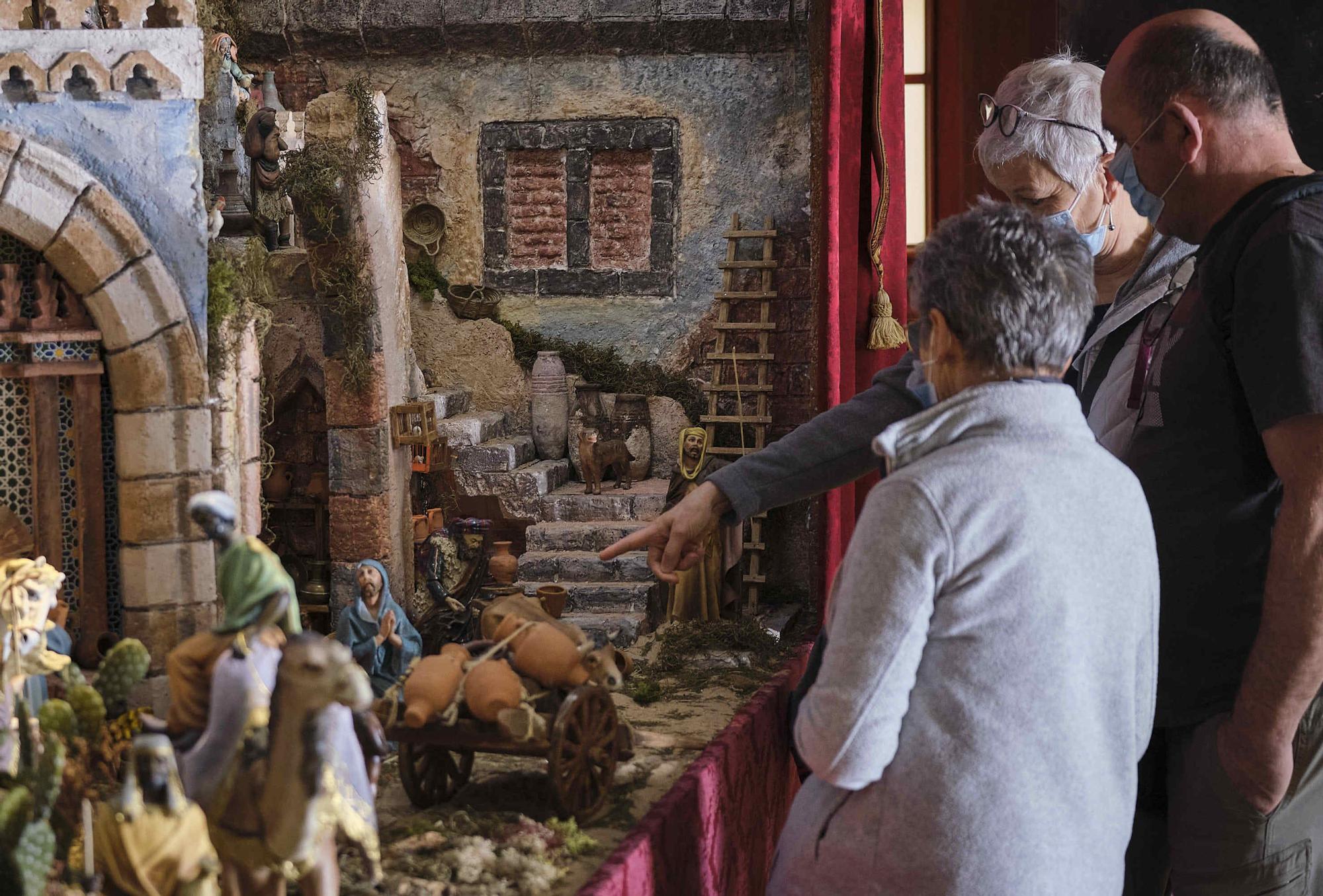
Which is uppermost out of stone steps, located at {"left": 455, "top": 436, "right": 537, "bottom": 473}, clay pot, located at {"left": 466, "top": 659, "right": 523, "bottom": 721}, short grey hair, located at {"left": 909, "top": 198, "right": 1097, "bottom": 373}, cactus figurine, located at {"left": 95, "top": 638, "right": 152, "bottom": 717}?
short grey hair, located at {"left": 909, "top": 198, "right": 1097, "bottom": 373}

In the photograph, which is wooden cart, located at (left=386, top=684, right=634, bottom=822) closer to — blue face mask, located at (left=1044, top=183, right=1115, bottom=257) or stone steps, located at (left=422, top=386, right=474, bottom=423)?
blue face mask, located at (left=1044, top=183, right=1115, bottom=257)

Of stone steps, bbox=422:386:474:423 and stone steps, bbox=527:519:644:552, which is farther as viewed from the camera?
stone steps, bbox=422:386:474:423

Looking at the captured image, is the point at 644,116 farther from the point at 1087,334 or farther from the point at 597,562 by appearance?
the point at 1087,334

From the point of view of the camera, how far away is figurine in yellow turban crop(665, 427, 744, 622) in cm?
542

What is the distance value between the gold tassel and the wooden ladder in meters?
2.30

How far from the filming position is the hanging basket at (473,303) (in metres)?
6.95

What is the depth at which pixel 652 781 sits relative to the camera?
2.81 metres

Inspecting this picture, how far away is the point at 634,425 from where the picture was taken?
6.51 metres

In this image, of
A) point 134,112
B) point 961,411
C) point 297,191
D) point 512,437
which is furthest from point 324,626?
point 961,411

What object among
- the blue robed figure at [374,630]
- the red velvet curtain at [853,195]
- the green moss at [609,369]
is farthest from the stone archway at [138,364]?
the green moss at [609,369]

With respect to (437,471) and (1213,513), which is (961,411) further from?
(437,471)

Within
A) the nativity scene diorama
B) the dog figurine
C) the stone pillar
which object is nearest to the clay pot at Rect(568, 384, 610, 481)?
the nativity scene diorama

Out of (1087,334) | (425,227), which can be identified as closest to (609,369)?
(425,227)

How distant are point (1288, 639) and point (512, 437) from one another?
535 centimetres
